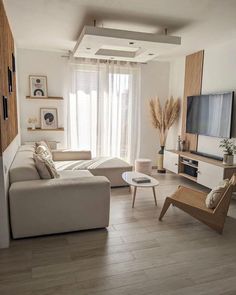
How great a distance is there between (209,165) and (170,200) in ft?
4.27

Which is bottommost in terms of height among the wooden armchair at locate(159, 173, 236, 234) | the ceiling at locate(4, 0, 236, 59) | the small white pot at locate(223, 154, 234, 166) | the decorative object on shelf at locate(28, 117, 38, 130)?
the wooden armchair at locate(159, 173, 236, 234)

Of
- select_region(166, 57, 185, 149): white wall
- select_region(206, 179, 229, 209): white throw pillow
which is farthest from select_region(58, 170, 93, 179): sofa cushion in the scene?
select_region(166, 57, 185, 149): white wall

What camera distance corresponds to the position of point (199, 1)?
2525mm

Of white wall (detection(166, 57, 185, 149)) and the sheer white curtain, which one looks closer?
the sheer white curtain

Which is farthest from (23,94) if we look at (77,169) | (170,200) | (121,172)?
(170,200)

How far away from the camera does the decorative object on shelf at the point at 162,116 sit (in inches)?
211

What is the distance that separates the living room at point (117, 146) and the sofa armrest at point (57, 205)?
0.04 feet

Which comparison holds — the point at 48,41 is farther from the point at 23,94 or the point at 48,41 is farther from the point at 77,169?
the point at 77,169

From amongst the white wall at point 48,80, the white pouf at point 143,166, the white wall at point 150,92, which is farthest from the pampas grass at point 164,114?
the white wall at point 48,80

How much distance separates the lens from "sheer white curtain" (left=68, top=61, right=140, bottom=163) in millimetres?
5129

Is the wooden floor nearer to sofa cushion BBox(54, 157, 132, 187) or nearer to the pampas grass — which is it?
sofa cushion BBox(54, 157, 132, 187)

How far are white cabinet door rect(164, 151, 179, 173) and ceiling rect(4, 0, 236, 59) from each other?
2164 millimetres

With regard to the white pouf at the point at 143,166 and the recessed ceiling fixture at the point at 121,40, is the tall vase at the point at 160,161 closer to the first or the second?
the white pouf at the point at 143,166

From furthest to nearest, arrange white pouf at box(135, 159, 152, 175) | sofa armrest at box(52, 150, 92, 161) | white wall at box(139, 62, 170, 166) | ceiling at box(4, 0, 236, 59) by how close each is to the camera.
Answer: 1. white wall at box(139, 62, 170, 166)
2. white pouf at box(135, 159, 152, 175)
3. sofa armrest at box(52, 150, 92, 161)
4. ceiling at box(4, 0, 236, 59)
